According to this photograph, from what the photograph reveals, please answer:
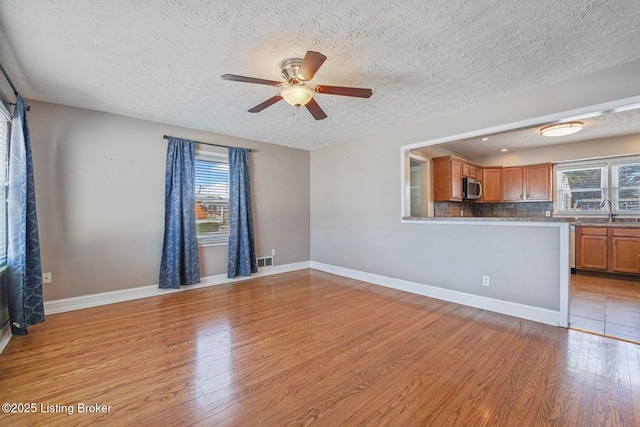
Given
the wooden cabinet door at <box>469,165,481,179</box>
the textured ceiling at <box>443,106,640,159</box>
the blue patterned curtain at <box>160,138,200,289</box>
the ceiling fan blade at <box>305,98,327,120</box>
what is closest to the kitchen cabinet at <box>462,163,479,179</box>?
the wooden cabinet door at <box>469,165,481,179</box>

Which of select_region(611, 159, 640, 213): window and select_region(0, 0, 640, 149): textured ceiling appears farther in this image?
select_region(611, 159, 640, 213): window

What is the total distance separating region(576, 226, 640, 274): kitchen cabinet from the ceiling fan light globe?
5.58 metres

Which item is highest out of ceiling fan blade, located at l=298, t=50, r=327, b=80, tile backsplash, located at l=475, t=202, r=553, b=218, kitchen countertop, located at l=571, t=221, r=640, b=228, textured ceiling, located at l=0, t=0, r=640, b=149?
textured ceiling, located at l=0, t=0, r=640, b=149

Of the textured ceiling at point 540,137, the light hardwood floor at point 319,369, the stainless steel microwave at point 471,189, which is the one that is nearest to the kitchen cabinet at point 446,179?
the stainless steel microwave at point 471,189

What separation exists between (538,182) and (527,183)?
0.18 m

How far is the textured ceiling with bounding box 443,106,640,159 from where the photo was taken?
13.0 feet

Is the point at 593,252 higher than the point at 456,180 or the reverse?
the reverse

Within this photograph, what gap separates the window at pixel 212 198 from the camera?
4555mm

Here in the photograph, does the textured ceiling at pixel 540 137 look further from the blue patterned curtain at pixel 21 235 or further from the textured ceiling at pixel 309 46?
the blue patterned curtain at pixel 21 235

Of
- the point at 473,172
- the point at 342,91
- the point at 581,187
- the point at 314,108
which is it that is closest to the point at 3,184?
the point at 314,108

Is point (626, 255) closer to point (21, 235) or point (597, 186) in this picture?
point (597, 186)

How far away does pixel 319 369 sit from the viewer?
84.3 inches

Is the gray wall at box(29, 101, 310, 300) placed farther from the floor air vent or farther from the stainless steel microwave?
the stainless steel microwave

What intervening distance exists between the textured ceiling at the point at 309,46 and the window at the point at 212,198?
134 cm
